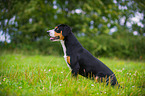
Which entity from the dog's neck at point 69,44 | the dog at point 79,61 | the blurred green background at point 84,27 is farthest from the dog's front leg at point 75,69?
the blurred green background at point 84,27

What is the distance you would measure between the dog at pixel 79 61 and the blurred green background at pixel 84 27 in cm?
628

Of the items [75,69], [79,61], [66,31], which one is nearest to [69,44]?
[66,31]

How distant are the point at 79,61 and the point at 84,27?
7817 mm

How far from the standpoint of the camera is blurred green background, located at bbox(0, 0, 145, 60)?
1003 centimetres

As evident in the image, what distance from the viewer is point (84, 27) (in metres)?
10.7

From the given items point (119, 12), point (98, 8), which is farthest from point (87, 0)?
point (119, 12)

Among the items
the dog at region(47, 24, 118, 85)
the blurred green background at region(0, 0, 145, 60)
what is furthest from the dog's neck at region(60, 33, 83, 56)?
the blurred green background at region(0, 0, 145, 60)

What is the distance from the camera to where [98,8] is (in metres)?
11.1

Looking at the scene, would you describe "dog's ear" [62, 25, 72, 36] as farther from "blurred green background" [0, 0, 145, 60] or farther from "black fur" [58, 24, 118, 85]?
"blurred green background" [0, 0, 145, 60]

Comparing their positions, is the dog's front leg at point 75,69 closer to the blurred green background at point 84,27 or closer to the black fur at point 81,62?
the black fur at point 81,62

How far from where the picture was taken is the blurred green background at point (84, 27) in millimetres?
10031

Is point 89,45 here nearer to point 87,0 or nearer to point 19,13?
point 87,0

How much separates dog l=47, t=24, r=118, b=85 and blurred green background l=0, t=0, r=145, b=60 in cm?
628

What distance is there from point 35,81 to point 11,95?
781 mm
